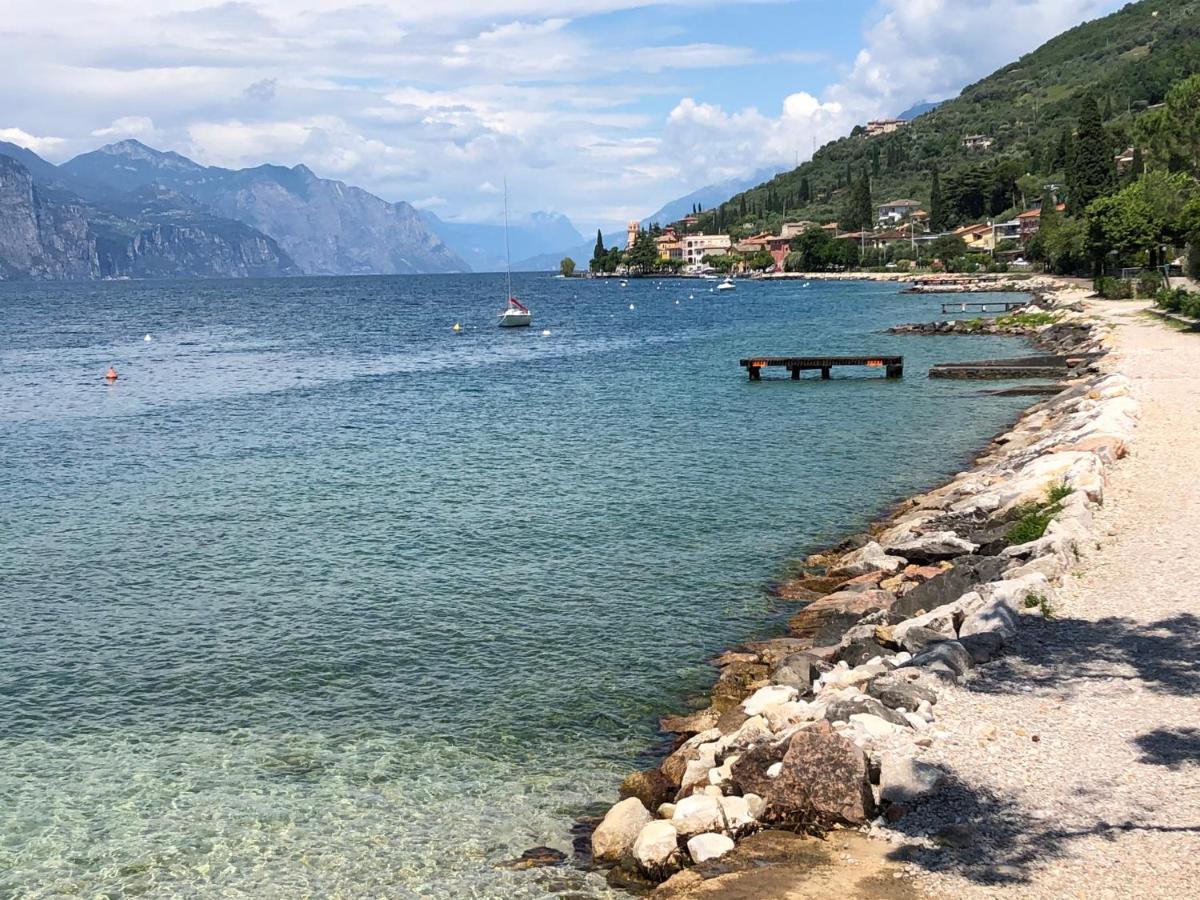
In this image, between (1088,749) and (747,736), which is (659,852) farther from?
(1088,749)

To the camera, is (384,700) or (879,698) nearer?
(879,698)

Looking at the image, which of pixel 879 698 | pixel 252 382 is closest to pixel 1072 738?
pixel 879 698

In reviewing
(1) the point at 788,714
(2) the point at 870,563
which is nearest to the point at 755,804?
(1) the point at 788,714

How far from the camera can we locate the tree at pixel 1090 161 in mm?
129375

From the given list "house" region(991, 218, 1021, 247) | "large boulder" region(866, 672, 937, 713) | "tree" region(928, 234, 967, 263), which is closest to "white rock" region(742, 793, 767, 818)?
"large boulder" region(866, 672, 937, 713)

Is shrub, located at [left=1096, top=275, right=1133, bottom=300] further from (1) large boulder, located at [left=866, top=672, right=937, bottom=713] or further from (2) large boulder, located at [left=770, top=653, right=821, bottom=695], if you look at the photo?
(1) large boulder, located at [left=866, top=672, right=937, bottom=713]

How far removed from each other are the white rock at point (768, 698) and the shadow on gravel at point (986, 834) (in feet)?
13.6

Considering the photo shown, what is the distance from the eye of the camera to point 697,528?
86.7ft

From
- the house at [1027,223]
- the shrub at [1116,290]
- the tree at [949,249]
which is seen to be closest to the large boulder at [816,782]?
the shrub at [1116,290]

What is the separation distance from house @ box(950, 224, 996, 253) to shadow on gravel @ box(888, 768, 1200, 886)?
182986mm

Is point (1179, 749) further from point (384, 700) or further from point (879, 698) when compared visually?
point (384, 700)

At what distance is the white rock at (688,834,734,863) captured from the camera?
10633 mm

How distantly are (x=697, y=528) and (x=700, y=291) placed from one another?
173 metres

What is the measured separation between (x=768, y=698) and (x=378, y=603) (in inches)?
361
